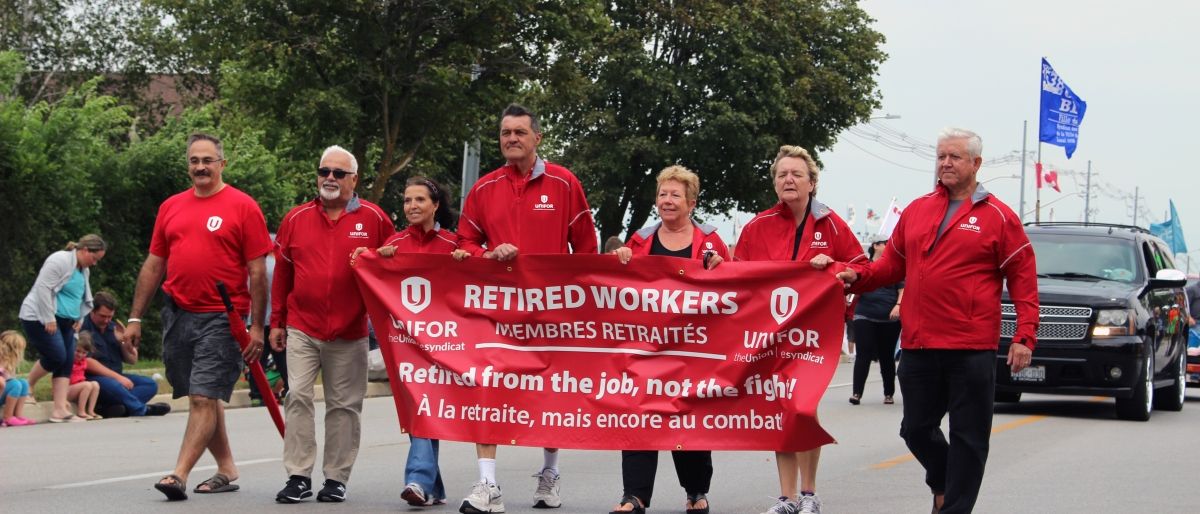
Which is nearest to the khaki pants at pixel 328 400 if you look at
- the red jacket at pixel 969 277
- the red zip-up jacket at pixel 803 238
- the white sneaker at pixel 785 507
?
the red zip-up jacket at pixel 803 238

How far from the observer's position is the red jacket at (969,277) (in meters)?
7.50

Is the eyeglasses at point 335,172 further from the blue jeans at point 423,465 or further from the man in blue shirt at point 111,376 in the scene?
the man in blue shirt at point 111,376

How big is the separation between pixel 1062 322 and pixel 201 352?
32.4 ft

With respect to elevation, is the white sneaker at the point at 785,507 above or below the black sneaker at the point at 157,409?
above

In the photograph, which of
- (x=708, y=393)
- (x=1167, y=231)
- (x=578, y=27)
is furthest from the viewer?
(x=1167, y=231)

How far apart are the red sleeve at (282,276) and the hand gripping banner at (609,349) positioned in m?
0.46

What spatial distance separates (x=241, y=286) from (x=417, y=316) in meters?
1.01

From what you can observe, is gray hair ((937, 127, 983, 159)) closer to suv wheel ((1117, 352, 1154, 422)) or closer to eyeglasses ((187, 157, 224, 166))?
eyeglasses ((187, 157, 224, 166))

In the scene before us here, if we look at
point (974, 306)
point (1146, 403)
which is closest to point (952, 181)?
point (974, 306)

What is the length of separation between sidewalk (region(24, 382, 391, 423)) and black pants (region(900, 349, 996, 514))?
5.73 m

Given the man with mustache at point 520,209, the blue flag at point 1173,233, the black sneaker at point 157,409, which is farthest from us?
the blue flag at point 1173,233

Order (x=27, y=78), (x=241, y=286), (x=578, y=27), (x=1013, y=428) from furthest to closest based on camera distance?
(x=27, y=78) < (x=578, y=27) < (x=1013, y=428) < (x=241, y=286)

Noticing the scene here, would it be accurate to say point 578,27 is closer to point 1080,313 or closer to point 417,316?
point 1080,313

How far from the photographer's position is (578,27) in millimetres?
27672
